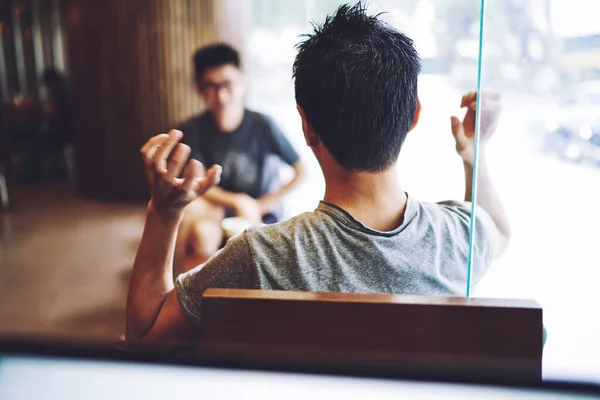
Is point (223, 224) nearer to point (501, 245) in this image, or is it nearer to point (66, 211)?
point (501, 245)

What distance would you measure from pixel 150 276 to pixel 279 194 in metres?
0.90

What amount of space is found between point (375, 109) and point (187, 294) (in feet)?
1.34

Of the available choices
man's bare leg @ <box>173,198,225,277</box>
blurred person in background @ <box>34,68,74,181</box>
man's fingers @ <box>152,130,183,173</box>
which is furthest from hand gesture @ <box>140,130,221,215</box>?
blurred person in background @ <box>34,68,74,181</box>

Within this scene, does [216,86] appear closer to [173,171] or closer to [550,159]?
[173,171]

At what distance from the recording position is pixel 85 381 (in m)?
0.72

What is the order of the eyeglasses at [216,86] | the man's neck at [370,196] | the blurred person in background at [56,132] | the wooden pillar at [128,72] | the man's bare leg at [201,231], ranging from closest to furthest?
the man's neck at [370,196] < the man's bare leg at [201,231] < the eyeglasses at [216,86] < the wooden pillar at [128,72] < the blurred person in background at [56,132]

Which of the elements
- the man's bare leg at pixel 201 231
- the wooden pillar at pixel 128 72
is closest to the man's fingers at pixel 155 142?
the man's bare leg at pixel 201 231

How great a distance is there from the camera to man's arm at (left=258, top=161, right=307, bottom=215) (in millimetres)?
1690

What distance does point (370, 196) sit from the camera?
85 cm

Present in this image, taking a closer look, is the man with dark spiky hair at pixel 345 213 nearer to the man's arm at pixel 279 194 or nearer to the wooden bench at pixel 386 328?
the wooden bench at pixel 386 328

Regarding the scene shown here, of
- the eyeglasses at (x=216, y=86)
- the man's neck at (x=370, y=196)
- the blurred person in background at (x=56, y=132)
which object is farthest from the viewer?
the blurred person in background at (x=56, y=132)

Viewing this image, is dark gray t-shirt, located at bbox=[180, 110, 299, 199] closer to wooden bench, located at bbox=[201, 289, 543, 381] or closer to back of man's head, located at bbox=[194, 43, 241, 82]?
back of man's head, located at bbox=[194, 43, 241, 82]

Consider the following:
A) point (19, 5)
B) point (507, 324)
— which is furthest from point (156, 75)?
point (507, 324)

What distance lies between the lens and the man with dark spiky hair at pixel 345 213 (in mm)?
801
